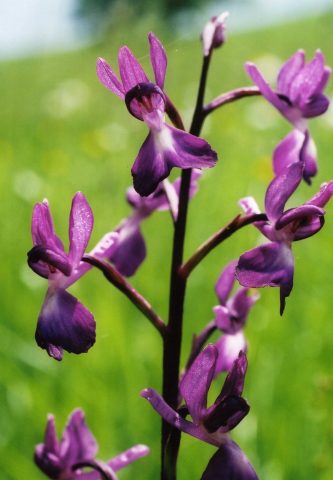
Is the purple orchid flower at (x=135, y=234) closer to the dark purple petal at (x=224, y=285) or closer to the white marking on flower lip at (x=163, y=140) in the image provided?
the dark purple petal at (x=224, y=285)

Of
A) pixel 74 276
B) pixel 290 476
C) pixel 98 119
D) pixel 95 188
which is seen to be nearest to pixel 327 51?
pixel 98 119

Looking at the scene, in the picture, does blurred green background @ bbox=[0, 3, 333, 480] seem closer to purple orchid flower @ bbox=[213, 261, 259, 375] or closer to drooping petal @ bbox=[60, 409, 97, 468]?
purple orchid flower @ bbox=[213, 261, 259, 375]

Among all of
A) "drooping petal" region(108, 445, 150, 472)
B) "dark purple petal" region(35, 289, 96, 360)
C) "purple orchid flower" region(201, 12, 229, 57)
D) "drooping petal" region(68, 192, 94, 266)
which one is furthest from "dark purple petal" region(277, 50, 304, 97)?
"drooping petal" region(108, 445, 150, 472)

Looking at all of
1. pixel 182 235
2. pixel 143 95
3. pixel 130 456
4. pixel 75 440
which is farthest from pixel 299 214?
pixel 75 440

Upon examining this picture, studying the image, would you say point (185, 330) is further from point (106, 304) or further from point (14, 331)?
point (14, 331)

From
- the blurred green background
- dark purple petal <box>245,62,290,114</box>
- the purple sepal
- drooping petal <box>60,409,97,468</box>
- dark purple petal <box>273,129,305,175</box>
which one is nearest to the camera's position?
the purple sepal

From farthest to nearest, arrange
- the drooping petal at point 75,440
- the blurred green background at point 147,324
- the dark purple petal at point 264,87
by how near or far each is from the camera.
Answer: the blurred green background at point 147,324, the drooping petal at point 75,440, the dark purple petal at point 264,87

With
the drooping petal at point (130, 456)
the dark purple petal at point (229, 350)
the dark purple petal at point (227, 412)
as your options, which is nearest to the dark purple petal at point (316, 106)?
the dark purple petal at point (229, 350)
